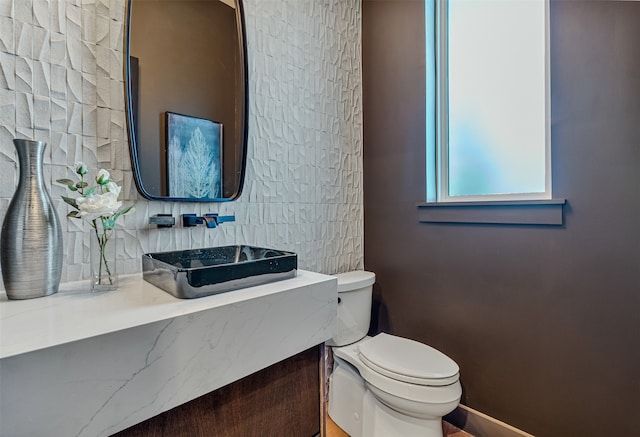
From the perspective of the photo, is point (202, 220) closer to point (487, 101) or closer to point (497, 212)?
point (497, 212)

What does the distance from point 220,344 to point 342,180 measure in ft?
4.21

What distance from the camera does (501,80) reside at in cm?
149

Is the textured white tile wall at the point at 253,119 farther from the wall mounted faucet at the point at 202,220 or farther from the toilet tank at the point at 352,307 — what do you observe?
the toilet tank at the point at 352,307

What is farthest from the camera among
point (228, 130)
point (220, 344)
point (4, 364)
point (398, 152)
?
point (398, 152)

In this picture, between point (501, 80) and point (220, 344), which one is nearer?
point (220, 344)

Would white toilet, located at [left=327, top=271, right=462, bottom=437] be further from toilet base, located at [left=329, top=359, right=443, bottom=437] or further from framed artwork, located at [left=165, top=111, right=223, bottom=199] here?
framed artwork, located at [left=165, top=111, right=223, bottom=199]

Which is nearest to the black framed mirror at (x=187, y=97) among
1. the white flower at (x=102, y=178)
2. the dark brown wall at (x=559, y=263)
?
the white flower at (x=102, y=178)

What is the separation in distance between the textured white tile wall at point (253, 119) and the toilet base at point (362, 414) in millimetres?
565

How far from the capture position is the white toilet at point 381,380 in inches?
46.4

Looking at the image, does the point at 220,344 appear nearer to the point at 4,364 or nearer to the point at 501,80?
the point at 4,364

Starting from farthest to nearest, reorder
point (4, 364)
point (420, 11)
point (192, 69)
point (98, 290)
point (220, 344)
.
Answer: point (420, 11) → point (192, 69) → point (98, 290) → point (220, 344) → point (4, 364)

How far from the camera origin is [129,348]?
558 mm

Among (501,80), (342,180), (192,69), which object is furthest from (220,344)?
(501,80)

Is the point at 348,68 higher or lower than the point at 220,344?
higher
